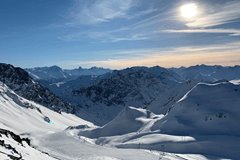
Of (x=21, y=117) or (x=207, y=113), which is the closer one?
(x=207, y=113)

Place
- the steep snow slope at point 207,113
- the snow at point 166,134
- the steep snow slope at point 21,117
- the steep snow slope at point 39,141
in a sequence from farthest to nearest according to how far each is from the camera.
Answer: the steep snow slope at point 21,117 → the steep snow slope at point 207,113 → the snow at point 166,134 → the steep snow slope at point 39,141

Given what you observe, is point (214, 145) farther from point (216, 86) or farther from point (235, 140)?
point (216, 86)

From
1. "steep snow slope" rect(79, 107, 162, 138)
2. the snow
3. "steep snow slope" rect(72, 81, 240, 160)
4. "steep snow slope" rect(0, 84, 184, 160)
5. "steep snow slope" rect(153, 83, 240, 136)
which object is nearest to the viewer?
"steep snow slope" rect(0, 84, 184, 160)

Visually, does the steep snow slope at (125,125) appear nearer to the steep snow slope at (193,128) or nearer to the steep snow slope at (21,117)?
the steep snow slope at (193,128)

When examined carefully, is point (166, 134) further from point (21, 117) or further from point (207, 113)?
point (21, 117)

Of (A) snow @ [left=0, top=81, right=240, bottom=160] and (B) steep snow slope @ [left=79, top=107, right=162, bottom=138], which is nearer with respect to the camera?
(A) snow @ [left=0, top=81, right=240, bottom=160]

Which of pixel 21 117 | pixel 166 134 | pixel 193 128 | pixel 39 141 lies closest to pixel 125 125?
pixel 166 134

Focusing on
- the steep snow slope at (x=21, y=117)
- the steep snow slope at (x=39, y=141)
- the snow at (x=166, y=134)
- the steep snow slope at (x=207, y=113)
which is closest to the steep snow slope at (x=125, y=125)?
the snow at (x=166, y=134)

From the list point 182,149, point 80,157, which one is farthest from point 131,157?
point 182,149

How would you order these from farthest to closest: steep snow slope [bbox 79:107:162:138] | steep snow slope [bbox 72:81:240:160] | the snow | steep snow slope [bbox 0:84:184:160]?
steep snow slope [bbox 79:107:162:138], steep snow slope [bbox 72:81:240:160], the snow, steep snow slope [bbox 0:84:184:160]

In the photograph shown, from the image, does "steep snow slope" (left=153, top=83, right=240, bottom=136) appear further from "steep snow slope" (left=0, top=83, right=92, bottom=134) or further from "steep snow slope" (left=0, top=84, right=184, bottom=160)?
"steep snow slope" (left=0, top=83, right=92, bottom=134)

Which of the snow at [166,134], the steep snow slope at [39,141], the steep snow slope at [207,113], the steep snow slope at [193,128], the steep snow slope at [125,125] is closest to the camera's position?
the steep snow slope at [39,141]

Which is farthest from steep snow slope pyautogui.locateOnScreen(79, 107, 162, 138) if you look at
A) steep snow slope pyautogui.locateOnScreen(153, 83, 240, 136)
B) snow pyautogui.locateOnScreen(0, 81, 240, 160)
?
steep snow slope pyautogui.locateOnScreen(153, 83, 240, 136)

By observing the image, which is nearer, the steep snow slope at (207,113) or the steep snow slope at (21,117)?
the steep snow slope at (207,113)
